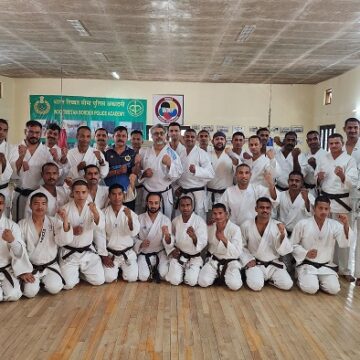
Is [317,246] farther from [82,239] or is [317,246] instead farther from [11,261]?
[11,261]

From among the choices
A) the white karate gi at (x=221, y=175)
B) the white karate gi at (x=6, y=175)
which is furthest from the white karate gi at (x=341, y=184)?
the white karate gi at (x=6, y=175)

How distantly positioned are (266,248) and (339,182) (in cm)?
114

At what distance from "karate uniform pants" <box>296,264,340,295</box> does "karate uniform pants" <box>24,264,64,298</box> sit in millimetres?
2280

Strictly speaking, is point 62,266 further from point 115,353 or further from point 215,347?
point 215,347

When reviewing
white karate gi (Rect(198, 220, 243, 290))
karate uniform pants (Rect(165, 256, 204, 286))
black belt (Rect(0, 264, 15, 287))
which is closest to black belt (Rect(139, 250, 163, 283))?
karate uniform pants (Rect(165, 256, 204, 286))

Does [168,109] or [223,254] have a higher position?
[168,109]

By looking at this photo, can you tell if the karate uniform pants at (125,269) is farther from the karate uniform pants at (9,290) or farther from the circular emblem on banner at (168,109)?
the circular emblem on banner at (168,109)

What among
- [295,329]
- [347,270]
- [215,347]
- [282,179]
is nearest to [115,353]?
[215,347]

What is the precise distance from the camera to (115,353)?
99.7 inches

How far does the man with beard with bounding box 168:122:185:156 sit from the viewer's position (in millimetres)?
4785

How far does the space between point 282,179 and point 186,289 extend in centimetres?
210

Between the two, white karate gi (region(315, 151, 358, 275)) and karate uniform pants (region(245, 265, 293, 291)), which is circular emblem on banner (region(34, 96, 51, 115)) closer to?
white karate gi (region(315, 151, 358, 275))

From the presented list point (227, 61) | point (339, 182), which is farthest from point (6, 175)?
point (227, 61)

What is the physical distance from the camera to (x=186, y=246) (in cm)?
409
